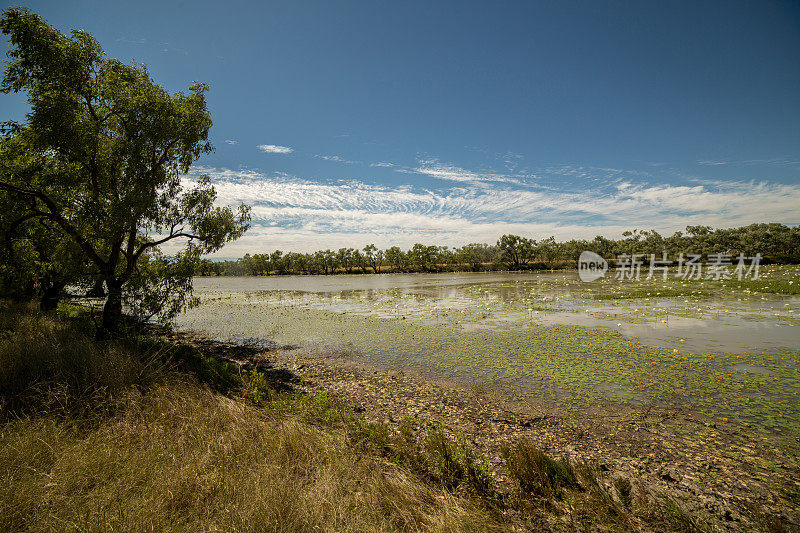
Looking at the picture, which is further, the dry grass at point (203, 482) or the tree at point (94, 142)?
the tree at point (94, 142)

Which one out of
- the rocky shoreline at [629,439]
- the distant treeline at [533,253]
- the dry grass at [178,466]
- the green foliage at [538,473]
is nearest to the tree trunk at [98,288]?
the dry grass at [178,466]

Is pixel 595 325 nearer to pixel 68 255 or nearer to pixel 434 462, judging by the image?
pixel 434 462

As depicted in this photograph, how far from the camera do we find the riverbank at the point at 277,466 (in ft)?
12.1

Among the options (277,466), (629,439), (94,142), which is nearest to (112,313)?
(94,142)

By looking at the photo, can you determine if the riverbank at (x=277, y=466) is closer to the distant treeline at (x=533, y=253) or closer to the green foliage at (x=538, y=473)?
the green foliage at (x=538, y=473)

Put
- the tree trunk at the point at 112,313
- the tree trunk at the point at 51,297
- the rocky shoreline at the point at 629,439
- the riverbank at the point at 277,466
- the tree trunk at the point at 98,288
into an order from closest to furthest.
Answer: the riverbank at the point at 277,466 → the rocky shoreline at the point at 629,439 → the tree trunk at the point at 112,313 → the tree trunk at the point at 98,288 → the tree trunk at the point at 51,297

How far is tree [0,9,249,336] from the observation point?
33.6 feet

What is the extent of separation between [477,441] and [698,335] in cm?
1502

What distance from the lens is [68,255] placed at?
1427cm

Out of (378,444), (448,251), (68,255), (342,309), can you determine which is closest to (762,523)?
(378,444)

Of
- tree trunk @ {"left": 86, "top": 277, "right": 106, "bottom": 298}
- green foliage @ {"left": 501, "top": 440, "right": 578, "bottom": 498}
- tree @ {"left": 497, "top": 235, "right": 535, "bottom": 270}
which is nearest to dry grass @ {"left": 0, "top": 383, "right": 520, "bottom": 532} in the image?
green foliage @ {"left": 501, "top": 440, "right": 578, "bottom": 498}

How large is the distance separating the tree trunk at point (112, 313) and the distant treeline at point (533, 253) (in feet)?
198

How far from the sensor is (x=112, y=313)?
483 inches

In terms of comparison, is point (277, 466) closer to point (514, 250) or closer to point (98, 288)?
point (98, 288)
